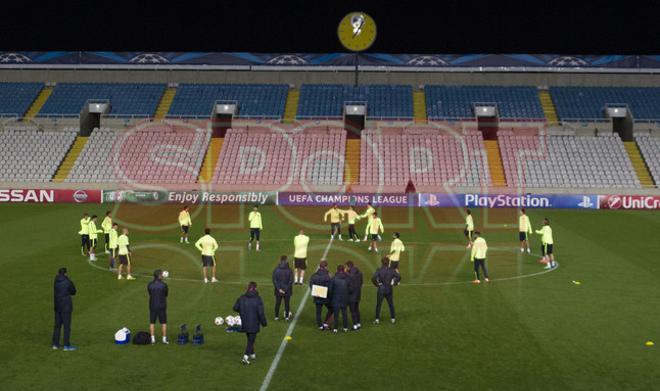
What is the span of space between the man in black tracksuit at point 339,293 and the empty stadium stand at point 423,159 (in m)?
38.8

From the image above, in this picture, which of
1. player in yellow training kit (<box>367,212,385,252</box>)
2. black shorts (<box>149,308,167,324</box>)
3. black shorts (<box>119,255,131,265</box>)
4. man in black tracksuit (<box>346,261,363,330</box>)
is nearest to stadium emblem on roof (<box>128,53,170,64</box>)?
player in yellow training kit (<box>367,212,385,252</box>)

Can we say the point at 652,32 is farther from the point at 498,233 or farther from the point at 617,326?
the point at 617,326

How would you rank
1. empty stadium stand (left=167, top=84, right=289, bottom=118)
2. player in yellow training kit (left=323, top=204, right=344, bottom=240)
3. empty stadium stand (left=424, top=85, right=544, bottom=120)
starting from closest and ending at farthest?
player in yellow training kit (left=323, top=204, right=344, bottom=240)
empty stadium stand (left=424, top=85, right=544, bottom=120)
empty stadium stand (left=167, top=84, right=289, bottom=118)

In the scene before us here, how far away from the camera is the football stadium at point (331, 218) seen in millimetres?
15477

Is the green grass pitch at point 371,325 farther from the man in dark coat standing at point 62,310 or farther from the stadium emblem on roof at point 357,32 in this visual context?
the stadium emblem on roof at point 357,32

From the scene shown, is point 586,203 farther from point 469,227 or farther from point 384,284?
point 384,284

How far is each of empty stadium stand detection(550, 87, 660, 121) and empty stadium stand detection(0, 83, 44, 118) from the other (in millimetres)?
49092

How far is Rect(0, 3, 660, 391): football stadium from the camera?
Answer: 15.5 metres

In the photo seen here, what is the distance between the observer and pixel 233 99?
67.9 metres

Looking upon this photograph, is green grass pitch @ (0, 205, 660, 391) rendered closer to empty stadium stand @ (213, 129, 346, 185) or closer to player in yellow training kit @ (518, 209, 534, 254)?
player in yellow training kit @ (518, 209, 534, 254)

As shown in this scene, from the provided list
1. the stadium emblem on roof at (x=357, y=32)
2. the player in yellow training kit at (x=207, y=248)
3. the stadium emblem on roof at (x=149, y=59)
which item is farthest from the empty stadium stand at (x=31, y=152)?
the player in yellow training kit at (x=207, y=248)

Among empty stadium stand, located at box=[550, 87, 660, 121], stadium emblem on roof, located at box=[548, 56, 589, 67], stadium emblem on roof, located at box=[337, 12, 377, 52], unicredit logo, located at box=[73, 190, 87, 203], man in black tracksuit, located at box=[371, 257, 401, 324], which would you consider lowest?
man in black tracksuit, located at box=[371, 257, 401, 324]

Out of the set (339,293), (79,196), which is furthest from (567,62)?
(339,293)

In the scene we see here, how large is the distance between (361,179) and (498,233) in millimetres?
20198
